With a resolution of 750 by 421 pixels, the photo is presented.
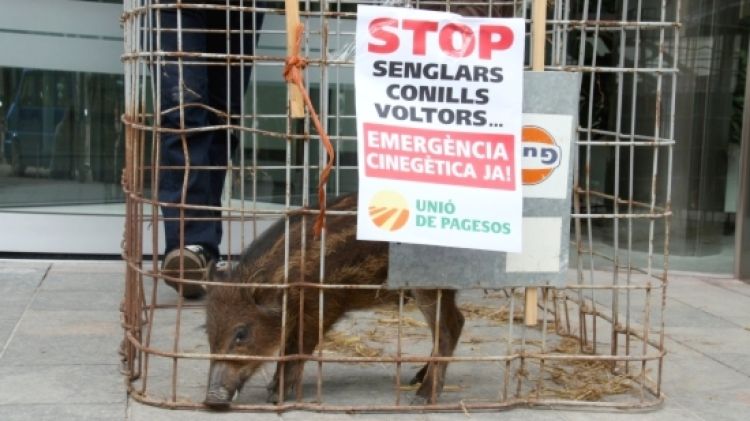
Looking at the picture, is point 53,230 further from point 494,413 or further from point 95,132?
point 494,413

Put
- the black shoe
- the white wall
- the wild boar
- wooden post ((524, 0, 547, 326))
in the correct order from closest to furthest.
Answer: wooden post ((524, 0, 547, 326)), the wild boar, the black shoe, the white wall

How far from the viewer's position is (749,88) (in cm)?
909

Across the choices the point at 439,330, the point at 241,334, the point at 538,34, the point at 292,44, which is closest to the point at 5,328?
the point at 241,334

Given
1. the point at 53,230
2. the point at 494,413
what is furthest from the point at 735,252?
the point at 53,230

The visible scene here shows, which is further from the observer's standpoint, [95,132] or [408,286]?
[95,132]

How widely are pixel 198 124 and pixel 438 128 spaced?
292cm

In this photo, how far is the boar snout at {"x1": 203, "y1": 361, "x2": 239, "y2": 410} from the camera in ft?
15.4

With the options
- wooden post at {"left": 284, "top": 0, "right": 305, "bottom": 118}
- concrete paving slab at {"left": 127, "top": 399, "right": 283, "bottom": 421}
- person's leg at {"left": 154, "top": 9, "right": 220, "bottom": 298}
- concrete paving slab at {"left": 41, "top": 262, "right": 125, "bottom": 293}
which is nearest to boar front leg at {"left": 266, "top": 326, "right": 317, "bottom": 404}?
concrete paving slab at {"left": 127, "top": 399, "right": 283, "bottom": 421}

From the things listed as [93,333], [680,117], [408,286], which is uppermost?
[680,117]

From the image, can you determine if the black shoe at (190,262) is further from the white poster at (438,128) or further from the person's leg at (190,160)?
the white poster at (438,128)

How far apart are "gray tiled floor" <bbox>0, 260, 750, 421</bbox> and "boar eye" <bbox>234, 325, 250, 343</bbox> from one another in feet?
1.17

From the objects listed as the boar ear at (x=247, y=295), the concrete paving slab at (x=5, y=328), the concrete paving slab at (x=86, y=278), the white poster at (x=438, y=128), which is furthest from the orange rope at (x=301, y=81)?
the concrete paving slab at (x=86, y=278)

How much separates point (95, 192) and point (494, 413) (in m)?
5.36

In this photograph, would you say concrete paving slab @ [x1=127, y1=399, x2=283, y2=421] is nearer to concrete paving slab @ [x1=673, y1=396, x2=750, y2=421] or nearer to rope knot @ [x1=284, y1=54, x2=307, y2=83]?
rope knot @ [x1=284, y1=54, x2=307, y2=83]
